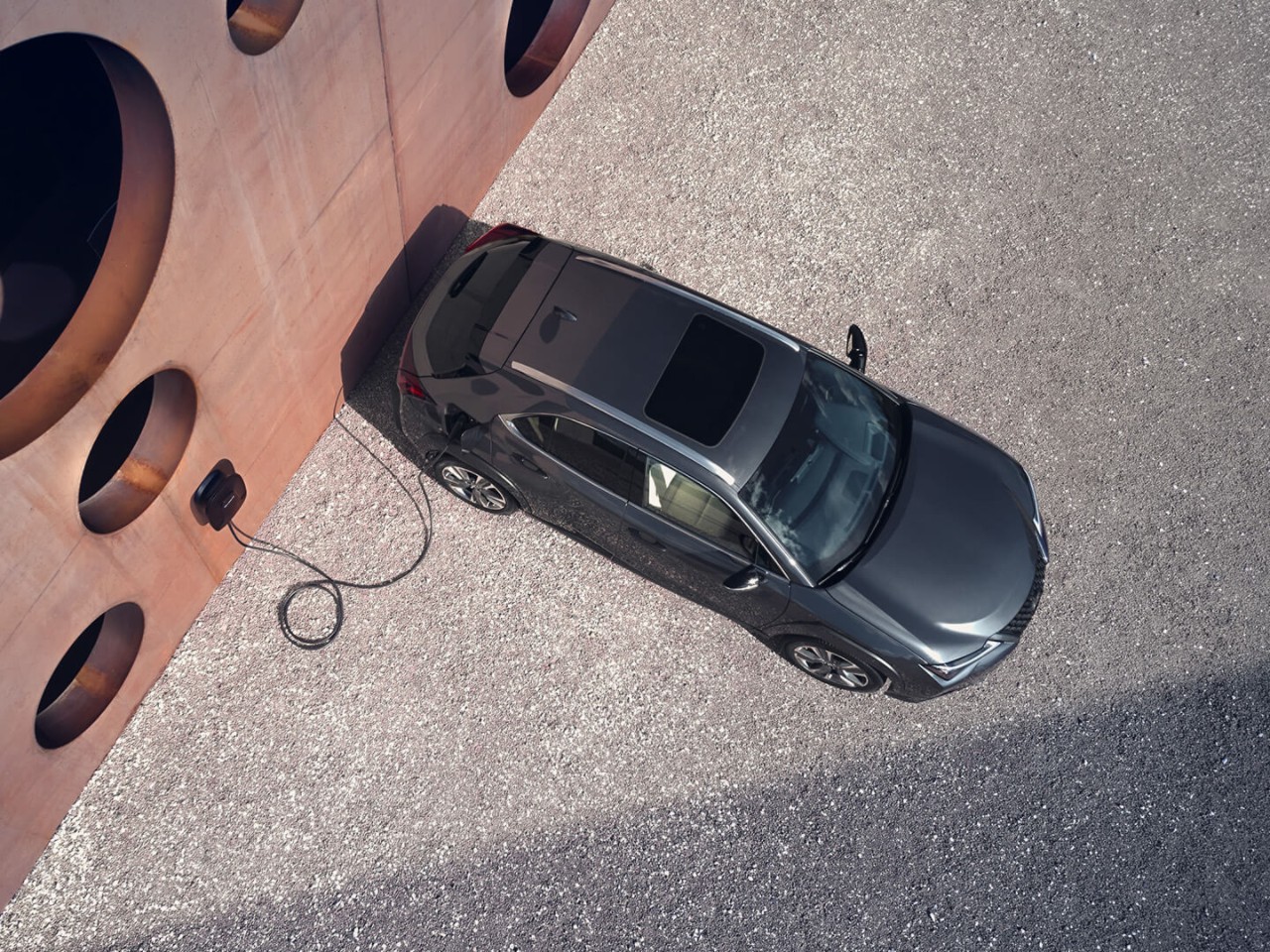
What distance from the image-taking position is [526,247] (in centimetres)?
641

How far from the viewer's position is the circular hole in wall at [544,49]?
8094 mm

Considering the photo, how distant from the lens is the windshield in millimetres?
5734

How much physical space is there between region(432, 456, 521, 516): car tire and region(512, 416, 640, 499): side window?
65 centimetres

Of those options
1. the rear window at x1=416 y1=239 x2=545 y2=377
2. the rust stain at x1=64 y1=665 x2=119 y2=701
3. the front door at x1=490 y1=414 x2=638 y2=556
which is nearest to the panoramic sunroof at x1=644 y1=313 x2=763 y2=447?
the front door at x1=490 y1=414 x2=638 y2=556

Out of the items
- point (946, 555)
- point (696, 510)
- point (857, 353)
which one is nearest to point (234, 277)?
point (696, 510)

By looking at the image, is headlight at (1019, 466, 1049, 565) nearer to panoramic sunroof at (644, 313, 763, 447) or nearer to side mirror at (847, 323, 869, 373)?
side mirror at (847, 323, 869, 373)

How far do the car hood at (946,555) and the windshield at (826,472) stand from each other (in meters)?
0.16

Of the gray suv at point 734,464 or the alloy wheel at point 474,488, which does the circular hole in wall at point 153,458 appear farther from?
the alloy wheel at point 474,488

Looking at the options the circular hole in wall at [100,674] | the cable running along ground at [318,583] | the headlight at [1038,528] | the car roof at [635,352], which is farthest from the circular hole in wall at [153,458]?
the headlight at [1038,528]

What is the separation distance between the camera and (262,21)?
4.59m

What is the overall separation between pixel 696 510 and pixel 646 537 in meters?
0.47

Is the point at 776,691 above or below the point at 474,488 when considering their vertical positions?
above

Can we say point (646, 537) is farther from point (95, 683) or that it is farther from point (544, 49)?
point (544, 49)

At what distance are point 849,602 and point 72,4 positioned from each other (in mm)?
4899
